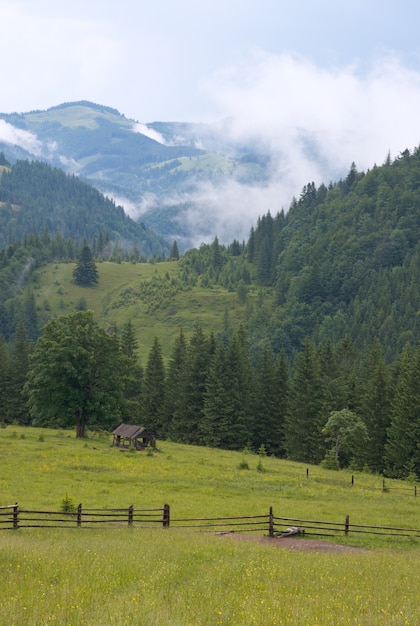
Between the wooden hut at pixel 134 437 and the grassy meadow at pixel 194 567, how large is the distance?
23.3m

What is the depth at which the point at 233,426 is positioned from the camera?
92.9m

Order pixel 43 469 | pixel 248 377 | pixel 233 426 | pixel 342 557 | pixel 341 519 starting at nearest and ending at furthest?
pixel 342 557
pixel 341 519
pixel 43 469
pixel 233 426
pixel 248 377

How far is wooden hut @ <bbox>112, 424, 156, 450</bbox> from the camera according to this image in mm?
69375

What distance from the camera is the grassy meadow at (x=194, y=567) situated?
14938mm

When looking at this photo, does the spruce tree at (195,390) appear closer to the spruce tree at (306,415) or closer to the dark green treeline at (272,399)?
the dark green treeline at (272,399)

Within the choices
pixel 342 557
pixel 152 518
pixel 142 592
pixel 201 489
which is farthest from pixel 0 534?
pixel 201 489

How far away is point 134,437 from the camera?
2724 inches

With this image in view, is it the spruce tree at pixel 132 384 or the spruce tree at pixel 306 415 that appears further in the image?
the spruce tree at pixel 132 384

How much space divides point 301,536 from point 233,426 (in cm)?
6196

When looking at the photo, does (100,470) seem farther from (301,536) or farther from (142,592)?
(142,592)

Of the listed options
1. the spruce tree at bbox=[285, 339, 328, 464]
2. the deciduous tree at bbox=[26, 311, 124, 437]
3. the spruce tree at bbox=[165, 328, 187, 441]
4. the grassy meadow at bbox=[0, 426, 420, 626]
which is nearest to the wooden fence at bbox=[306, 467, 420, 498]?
the grassy meadow at bbox=[0, 426, 420, 626]

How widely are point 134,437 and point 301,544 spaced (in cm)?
4238

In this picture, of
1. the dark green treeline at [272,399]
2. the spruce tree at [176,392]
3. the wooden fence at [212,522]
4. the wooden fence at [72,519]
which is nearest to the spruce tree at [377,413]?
the dark green treeline at [272,399]

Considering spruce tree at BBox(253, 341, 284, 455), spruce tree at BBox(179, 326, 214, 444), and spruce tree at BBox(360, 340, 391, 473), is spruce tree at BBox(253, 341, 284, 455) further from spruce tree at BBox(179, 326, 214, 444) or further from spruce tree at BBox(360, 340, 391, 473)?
spruce tree at BBox(360, 340, 391, 473)
